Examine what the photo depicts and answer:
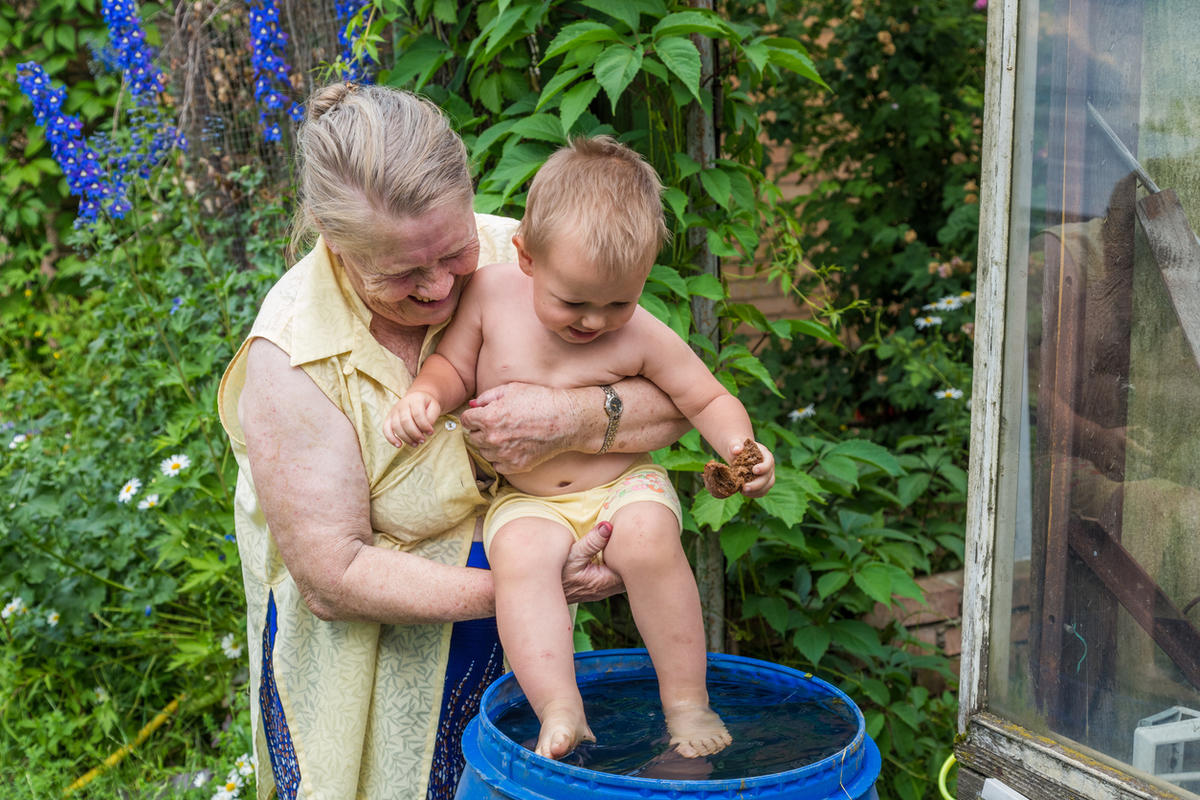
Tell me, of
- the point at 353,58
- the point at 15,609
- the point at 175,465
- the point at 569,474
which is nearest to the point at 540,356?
the point at 569,474

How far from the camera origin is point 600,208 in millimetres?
1429

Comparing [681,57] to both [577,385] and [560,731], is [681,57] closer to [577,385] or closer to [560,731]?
[577,385]

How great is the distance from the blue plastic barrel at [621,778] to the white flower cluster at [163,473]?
1.70 m

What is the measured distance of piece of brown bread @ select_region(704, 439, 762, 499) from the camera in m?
1.42

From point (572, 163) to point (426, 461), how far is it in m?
0.48

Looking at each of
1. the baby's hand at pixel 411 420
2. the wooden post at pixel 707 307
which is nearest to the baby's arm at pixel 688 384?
the baby's hand at pixel 411 420

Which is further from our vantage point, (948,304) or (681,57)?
(948,304)

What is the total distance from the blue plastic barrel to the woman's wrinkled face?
54cm

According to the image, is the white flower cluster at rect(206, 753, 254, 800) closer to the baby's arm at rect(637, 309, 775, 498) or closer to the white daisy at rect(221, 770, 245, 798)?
the white daisy at rect(221, 770, 245, 798)

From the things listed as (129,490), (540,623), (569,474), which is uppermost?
(569,474)

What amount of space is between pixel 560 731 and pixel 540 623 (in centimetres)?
15

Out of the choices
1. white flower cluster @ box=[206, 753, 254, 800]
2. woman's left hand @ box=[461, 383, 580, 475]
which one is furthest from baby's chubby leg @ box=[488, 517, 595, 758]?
white flower cluster @ box=[206, 753, 254, 800]

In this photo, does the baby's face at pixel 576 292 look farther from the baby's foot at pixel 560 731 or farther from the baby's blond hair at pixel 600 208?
the baby's foot at pixel 560 731

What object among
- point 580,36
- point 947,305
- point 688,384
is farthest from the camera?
point 947,305
